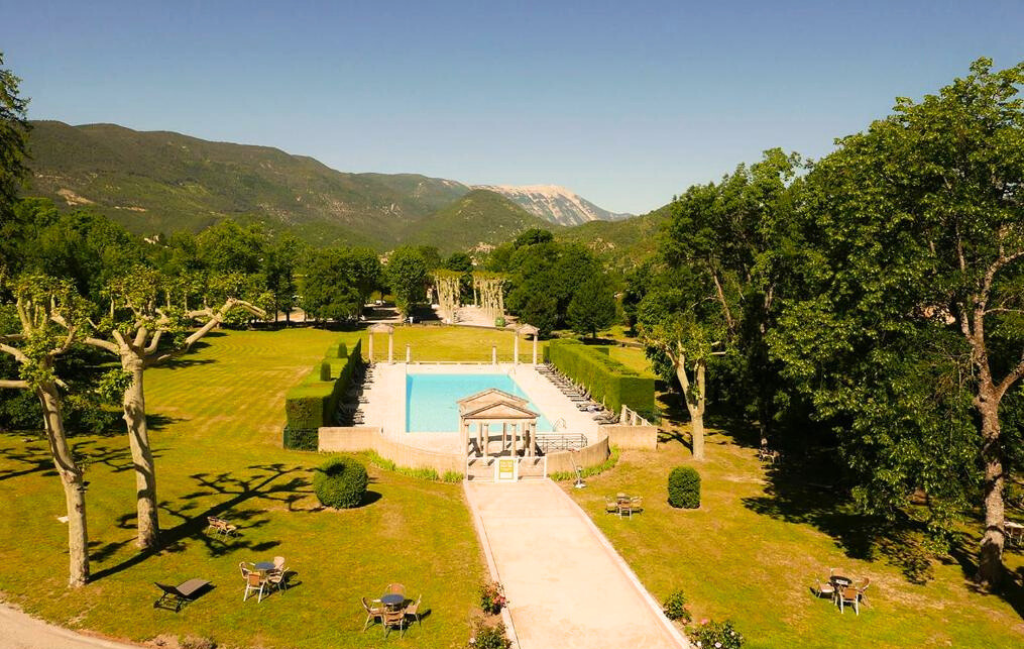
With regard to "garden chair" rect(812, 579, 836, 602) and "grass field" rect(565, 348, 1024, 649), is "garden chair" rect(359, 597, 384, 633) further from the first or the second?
"garden chair" rect(812, 579, 836, 602)

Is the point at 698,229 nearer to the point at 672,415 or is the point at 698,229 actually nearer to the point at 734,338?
the point at 734,338

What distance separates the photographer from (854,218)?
1933 centimetres

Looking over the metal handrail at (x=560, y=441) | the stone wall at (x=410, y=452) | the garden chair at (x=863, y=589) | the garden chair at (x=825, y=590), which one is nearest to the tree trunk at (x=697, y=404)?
the stone wall at (x=410, y=452)

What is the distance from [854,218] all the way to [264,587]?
21.3 metres

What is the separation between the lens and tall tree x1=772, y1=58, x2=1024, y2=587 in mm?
17000

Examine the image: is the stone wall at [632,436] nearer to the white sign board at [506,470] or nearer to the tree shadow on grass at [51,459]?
the white sign board at [506,470]

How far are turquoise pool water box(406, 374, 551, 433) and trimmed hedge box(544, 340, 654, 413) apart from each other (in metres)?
4.55

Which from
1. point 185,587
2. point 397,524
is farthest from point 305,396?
point 185,587

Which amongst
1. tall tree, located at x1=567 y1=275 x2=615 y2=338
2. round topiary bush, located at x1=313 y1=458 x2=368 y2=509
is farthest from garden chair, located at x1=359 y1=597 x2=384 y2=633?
tall tree, located at x1=567 y1=275 x2=615 y2=338

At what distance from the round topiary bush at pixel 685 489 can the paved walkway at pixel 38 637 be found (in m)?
18.8

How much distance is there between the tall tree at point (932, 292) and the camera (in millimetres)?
17000

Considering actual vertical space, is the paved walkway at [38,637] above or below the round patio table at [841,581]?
above

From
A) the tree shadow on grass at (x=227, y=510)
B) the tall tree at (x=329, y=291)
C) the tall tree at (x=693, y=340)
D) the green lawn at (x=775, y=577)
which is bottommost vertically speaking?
the green lawn at (x=775, y=577)

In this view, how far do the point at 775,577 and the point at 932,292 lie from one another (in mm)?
10230
